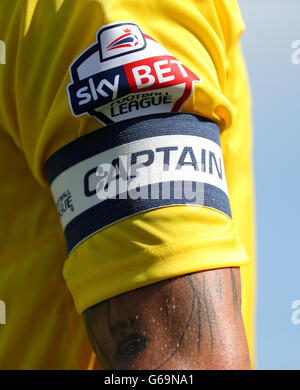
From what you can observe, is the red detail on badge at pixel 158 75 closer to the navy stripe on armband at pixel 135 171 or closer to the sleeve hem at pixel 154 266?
the navy stripe on armband at pixel 135 171

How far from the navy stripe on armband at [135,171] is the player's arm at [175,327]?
16cm

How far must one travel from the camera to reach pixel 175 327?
1273 millimetres

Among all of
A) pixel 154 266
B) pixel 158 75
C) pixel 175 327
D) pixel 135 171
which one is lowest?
pixel 175 327

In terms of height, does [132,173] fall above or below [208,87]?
below

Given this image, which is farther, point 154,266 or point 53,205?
point 53,205

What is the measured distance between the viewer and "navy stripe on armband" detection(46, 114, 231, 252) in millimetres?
1340

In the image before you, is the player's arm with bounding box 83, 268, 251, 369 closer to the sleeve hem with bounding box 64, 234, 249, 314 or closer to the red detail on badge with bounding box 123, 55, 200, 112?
the sleeve hem with bounding box 64, 234, 249, 314

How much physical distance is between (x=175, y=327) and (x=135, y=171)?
12.1 inches

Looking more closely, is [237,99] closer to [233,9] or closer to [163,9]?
[233,9]

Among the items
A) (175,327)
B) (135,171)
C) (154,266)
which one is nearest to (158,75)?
(135,171)

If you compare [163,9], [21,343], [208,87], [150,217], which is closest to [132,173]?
[150,217]

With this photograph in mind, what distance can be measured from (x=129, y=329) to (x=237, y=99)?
78 cm

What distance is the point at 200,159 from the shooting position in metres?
1.38

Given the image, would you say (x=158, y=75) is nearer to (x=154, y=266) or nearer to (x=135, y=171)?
(x=135, y=171)
